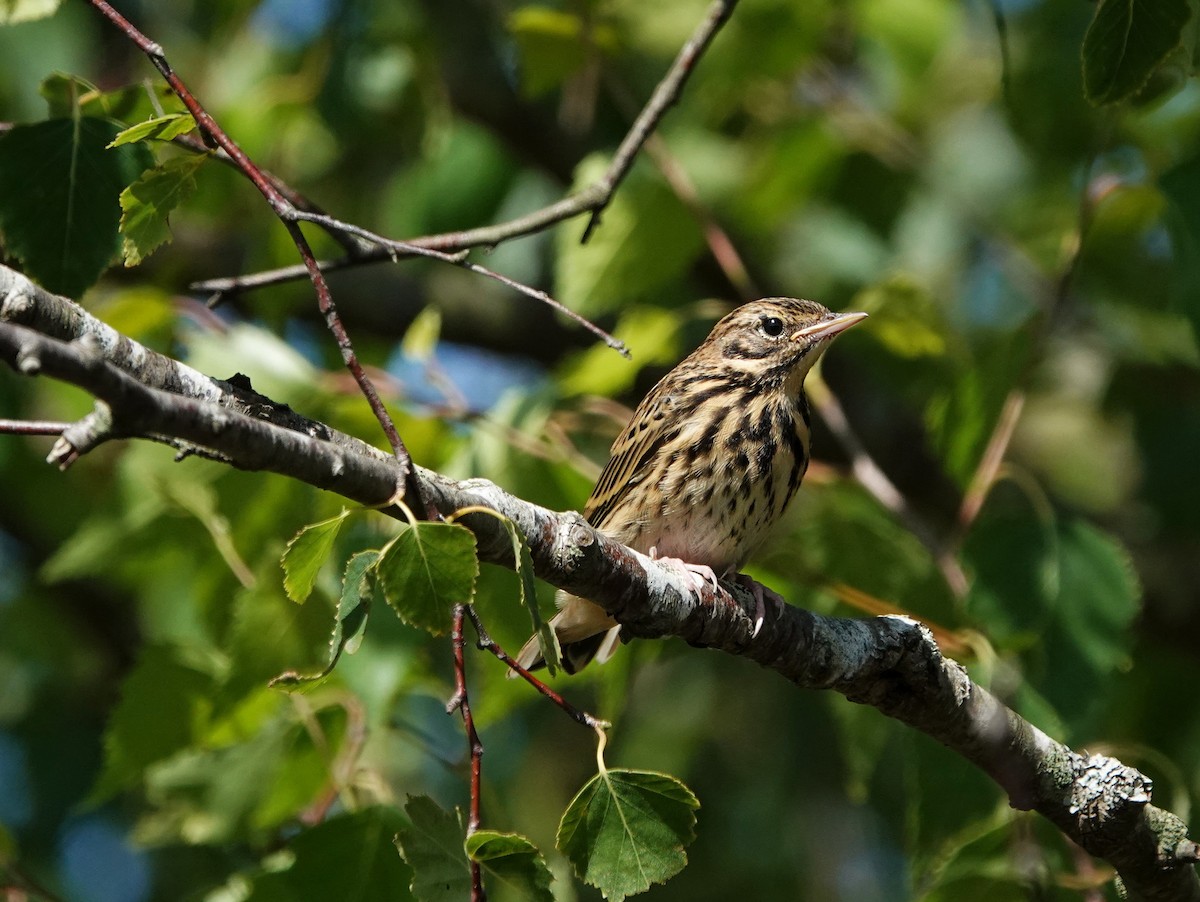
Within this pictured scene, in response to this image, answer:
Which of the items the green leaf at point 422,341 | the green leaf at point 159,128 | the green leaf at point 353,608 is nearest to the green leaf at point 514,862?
the green leaf at point 353,608

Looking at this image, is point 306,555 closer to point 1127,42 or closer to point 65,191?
point 65,191

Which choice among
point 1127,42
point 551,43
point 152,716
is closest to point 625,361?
point 551,43

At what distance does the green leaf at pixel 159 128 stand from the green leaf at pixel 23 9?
2.85 ft

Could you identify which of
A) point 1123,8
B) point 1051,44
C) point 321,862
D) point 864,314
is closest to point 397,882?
point 321,862

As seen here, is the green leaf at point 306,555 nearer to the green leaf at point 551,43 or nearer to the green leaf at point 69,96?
the green leaf at point 69,96

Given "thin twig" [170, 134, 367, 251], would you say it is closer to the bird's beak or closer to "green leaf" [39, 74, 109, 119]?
"green leaf" [39, 74, 109, 119]

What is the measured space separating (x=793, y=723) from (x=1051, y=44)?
396 centimetres

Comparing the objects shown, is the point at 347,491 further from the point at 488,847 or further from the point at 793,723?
the point at 793,723

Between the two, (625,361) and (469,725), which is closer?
(469,725)

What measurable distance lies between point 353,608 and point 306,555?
17 cm

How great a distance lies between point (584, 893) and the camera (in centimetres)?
885

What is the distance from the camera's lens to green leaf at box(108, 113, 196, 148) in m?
2.75

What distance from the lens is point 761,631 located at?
3.57 meters

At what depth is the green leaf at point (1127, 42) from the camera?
9.84 ft
